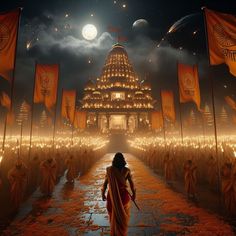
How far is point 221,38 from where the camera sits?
7.73m

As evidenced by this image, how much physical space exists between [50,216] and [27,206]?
1779 mm

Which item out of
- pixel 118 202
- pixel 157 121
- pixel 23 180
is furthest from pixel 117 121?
pixel 118 202

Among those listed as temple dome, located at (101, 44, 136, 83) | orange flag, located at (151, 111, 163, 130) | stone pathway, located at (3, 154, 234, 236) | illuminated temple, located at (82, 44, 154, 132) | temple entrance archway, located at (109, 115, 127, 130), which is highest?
temple dome, located at (101, 44, 136, 83)

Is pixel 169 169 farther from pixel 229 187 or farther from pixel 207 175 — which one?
pixel 229 187

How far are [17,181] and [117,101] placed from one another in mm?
60471

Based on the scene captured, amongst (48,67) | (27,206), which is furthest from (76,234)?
(48,67)

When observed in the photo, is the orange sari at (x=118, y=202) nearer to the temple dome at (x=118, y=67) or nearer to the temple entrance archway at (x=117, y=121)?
the temple entrance archway at (x=117, y=121)

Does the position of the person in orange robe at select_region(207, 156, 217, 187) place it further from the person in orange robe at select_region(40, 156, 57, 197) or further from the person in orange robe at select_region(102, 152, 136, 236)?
the person in orange robe at select_region(40, 156, 57, 197)

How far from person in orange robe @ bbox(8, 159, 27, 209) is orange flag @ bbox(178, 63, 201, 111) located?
31.8 feet

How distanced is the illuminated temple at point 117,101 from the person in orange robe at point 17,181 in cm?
Result: 4833

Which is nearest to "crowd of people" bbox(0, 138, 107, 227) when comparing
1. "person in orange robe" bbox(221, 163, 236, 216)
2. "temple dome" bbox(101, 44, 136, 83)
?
"person in orange robe" bbox(221, 163, 236, 216)

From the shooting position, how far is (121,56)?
88250mm

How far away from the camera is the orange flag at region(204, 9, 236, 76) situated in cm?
758

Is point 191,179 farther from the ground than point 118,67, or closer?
closer
